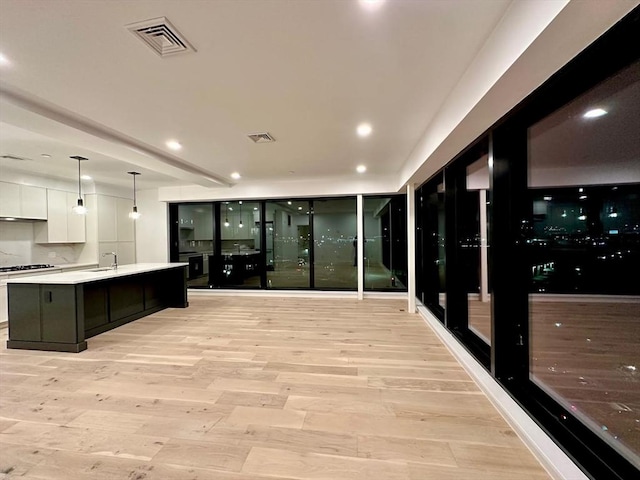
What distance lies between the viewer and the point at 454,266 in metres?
3.90

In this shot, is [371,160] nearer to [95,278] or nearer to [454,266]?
[454,266]

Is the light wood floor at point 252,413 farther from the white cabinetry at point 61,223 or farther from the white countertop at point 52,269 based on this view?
the white cabinetry at point 61,223

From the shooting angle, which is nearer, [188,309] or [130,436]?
[130,436]

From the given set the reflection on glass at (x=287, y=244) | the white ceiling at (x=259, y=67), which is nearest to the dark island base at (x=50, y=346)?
the white ceiling at (x=259, y=67)

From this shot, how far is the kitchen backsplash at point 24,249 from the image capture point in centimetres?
555

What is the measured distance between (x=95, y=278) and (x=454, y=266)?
510 centimetres

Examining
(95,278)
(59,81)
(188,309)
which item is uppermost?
(59,81)

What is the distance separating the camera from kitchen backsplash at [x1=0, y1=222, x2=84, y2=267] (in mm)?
5555

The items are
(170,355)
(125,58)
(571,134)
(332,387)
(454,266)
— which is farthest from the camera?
(454,266)

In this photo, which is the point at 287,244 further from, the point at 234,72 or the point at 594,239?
the point at 594,239

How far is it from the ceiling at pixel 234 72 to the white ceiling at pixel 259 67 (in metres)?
0.01

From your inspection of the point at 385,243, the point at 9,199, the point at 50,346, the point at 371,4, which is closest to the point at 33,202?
the point at 9,199

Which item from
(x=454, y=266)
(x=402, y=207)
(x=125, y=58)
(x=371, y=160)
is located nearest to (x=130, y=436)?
(x=125, y=58)

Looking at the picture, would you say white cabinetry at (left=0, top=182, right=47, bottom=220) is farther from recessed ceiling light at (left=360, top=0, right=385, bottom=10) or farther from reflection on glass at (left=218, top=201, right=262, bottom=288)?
recessed ceiling light at (left=360, top=0, right=385, bottom=10)
